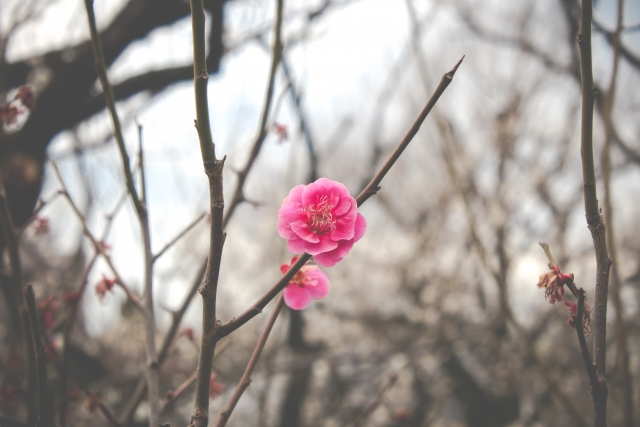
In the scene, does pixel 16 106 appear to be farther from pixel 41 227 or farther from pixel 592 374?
pixel 592 374

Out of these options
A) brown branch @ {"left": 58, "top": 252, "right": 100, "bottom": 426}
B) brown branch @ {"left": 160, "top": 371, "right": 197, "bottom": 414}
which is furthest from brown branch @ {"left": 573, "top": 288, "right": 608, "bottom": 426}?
brown branch @ {"left": 58, "top": 252, "right": 100, "bottom": 426}

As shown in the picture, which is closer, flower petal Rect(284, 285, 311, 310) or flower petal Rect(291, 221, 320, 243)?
flower petal Rect(291, 221, 320, 243)

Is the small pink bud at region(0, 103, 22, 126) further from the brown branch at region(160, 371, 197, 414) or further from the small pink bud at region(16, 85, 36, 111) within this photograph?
the brown branch at region(160, 371, 197, 414)

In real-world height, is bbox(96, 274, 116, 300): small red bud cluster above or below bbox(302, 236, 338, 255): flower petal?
above

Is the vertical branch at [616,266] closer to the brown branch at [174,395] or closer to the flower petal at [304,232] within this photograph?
the flower petal at [304,232]

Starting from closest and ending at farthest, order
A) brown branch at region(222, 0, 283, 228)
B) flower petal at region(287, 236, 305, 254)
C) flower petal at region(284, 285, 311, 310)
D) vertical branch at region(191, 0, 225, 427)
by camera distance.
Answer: vertical branch at region(191, 0, 225, 427) < flower petal at region(287, 236, 305, 254) < flower petal at region(284, 285, 311, 310) < brown branch at region(222, 0, 283, 228)

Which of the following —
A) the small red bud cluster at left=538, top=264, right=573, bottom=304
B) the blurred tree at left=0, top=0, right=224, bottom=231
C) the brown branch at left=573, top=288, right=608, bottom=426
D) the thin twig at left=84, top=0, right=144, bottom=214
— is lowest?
the brown branch at left=573, top=288, right=608, bottom=426

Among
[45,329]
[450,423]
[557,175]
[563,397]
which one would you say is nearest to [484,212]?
[557,175]

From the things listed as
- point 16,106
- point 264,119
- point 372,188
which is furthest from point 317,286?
point 16,106
